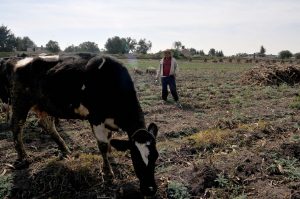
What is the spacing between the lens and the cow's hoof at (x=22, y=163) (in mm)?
7012

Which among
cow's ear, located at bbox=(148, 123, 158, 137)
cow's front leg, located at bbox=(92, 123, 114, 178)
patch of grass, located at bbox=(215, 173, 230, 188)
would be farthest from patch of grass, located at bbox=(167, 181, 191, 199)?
cow's front leg, located at bbox=(92, 123, 114, 178)

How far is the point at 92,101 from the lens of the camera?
6383 millimetres

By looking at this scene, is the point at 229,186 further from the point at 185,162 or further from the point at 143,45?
the point at 143,45

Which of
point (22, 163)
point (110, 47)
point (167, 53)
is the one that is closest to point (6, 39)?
point (110, 47)

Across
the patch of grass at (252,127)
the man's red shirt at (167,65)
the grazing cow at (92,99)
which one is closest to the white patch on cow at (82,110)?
the grazing cow at (92,99)

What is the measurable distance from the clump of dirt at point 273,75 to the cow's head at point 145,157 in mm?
14699

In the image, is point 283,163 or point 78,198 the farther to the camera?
point 283,163

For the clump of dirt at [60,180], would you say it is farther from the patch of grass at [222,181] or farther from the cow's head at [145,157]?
the patch of grass at [222,181]

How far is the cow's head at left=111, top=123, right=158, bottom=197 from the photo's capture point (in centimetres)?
543

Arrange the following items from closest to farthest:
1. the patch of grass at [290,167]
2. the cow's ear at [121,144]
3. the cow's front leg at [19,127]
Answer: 1. the cow's ear at [121,144]
2. the patch of grass at [290,167]
3. the cow's front leg at [19,127]

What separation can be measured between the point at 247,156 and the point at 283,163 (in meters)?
0.64

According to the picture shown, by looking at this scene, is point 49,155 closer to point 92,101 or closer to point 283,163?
point 92,101

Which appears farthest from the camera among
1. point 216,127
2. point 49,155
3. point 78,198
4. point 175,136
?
point 216,127

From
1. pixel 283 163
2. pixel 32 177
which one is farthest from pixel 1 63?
pixel 283 163
